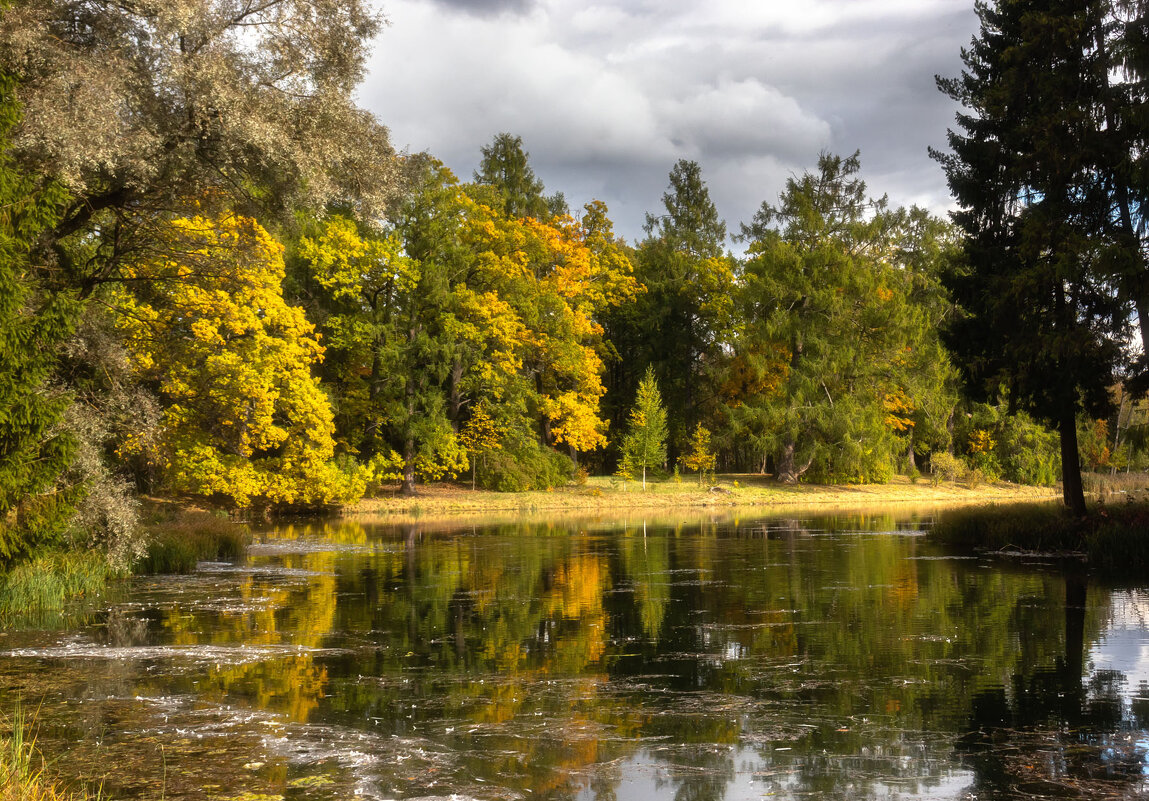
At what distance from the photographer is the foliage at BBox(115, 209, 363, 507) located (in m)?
Result: 33.6

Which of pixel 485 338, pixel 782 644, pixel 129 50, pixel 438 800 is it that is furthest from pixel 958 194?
pixel 485 338

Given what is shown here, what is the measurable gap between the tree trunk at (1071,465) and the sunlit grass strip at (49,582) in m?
19.8

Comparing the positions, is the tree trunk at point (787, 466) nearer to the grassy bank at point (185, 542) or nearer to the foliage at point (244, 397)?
the foliage at point (244, 397)

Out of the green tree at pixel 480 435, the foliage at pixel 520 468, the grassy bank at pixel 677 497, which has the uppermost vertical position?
the green tree at pixel 480 435

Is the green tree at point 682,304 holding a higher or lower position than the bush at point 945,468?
higher

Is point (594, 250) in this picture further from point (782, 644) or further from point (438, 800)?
point (438, 800)

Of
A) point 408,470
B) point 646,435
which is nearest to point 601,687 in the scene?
point 408,470

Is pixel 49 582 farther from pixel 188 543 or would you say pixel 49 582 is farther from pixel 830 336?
pixel 830 336

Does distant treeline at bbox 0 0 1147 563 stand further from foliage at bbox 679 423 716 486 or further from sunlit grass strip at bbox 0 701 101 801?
sunlit grass strip at bbox 0 701 101 801

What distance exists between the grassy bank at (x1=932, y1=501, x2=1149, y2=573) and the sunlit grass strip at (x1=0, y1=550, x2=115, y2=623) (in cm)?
1836

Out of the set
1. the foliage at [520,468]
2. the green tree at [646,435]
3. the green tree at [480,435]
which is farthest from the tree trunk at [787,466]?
the green tree at [480,435]

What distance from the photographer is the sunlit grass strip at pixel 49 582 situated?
14.4m

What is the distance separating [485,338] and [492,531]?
1612cm

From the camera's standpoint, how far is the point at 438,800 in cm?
645
